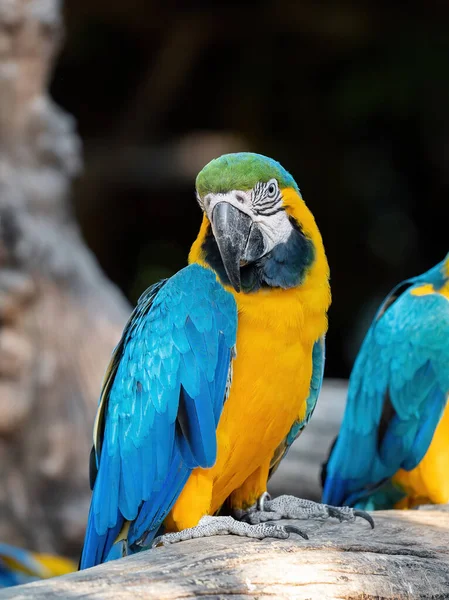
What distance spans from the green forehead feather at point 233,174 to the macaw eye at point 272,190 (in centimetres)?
1

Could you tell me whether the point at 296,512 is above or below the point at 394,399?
below

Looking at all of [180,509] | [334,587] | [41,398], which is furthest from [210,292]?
[41,398]

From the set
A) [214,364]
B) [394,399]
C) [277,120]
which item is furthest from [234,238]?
[277,120]

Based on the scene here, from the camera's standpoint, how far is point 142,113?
5.66 meters

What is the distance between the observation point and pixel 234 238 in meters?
1.68

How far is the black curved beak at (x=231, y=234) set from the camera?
5.49 feet

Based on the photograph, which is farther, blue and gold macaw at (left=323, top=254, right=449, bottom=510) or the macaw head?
blue and gold macaw at (left=323, top=254, right=449, bottom=510)

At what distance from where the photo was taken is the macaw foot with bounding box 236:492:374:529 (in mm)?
1821

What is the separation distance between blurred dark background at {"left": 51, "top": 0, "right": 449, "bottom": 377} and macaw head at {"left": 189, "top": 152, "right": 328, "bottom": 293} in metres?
3.55

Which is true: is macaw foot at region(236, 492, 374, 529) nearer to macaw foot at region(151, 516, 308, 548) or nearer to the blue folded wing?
macaw foot at region(151, 516, 308, 548)

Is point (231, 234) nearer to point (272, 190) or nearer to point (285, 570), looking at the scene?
point (272, 190)

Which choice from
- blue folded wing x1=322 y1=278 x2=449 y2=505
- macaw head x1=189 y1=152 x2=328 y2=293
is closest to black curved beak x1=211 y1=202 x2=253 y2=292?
macaw head x1=189 y1=152 x2=328 y2=293

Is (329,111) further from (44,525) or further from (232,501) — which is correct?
(232,501)

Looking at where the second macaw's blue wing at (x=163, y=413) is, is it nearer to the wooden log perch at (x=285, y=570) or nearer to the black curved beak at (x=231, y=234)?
the black curved beak at (x=231, y=234)
